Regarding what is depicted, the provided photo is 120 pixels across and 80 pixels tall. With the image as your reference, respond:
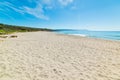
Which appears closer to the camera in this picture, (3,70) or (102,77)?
(102,77)

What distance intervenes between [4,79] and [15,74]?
436 mm

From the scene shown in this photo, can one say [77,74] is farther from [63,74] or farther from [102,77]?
[102,77]

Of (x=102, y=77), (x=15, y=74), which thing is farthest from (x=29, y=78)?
(x=102, y=77)

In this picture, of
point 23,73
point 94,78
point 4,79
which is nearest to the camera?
point 4,79

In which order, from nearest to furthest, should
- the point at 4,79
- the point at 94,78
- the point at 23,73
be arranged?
the point at 4,79 < the point at 94,78 < the point at 23,73

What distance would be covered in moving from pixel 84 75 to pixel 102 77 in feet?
2.12

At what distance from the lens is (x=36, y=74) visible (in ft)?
12.8

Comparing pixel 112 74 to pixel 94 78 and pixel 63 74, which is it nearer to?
pixel 94 78

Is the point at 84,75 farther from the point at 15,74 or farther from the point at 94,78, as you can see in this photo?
the point at 15,74

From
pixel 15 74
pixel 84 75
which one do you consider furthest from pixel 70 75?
pixel 15 74

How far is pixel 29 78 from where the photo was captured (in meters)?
3.56

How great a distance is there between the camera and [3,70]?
4121 mm

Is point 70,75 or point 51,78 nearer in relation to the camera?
point 51,78

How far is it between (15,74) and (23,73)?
0.28 m
